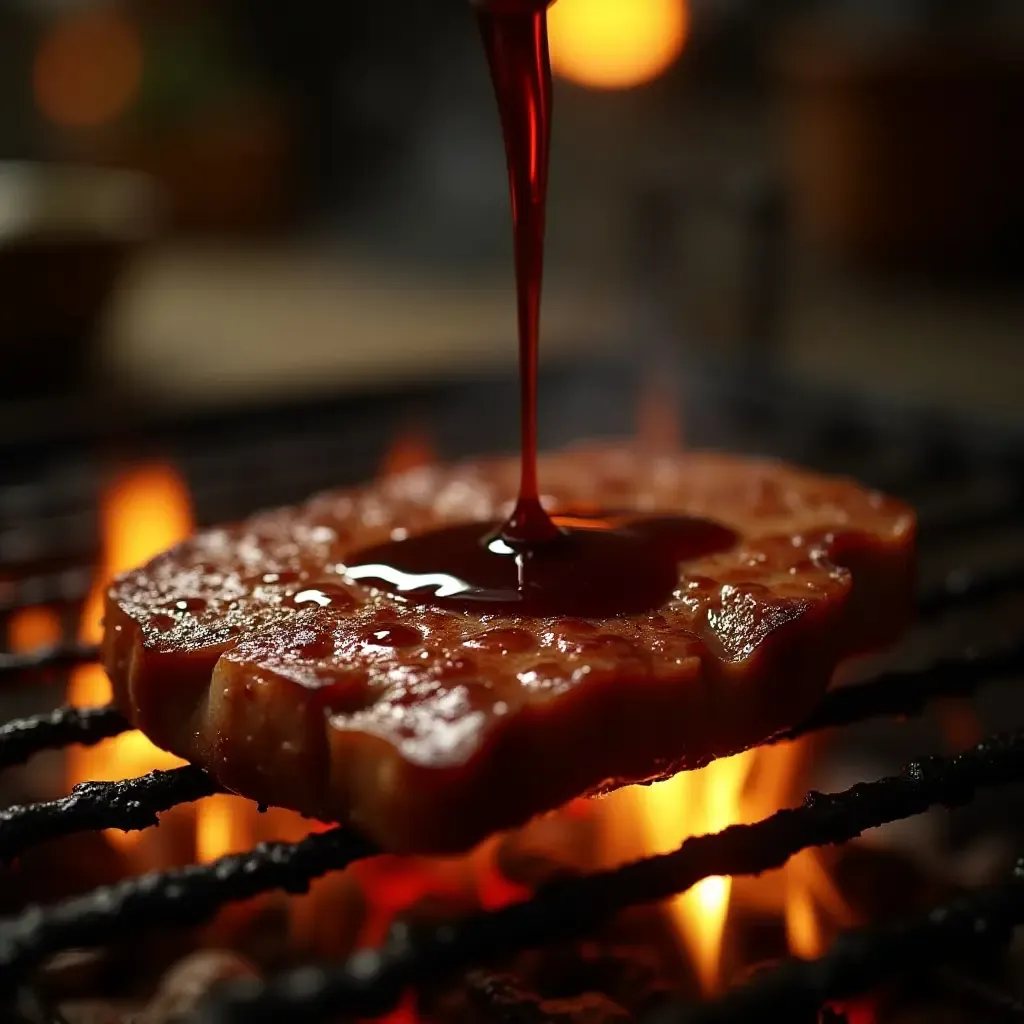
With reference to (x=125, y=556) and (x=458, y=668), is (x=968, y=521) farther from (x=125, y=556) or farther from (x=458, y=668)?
(x=125, y=556)

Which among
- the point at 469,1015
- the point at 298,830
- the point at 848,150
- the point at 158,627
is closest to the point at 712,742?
the point at 469,1015

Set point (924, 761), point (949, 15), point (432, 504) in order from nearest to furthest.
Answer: point (924, 761), point (432, 504), point (949, 15)

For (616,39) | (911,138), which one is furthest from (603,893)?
(616,39)

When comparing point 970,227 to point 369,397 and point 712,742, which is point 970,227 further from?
point 712,742

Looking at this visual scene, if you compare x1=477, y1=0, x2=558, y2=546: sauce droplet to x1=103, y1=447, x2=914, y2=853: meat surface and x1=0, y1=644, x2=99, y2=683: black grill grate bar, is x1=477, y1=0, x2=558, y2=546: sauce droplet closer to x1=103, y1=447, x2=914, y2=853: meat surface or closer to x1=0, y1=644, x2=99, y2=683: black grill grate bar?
x1=103, y1=447, x2=914, y2=853: meat surface

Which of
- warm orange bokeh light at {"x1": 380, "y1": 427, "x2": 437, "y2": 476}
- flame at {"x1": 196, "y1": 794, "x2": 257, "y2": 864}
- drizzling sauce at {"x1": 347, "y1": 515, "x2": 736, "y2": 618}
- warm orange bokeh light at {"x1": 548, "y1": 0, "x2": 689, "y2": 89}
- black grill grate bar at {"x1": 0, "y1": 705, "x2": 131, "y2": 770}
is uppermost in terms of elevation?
warm orange bokeh light at {"x1": 548, "y1": 0, "x2": 689, "y2": 89}

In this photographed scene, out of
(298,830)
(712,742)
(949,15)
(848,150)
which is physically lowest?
(298,830)

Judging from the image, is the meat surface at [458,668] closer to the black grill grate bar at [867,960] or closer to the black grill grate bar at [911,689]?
the black grill grate bar at [911,689]

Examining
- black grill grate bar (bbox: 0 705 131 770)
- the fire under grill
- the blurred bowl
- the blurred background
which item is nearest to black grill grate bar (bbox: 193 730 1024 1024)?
the fire under grill
